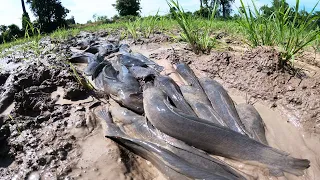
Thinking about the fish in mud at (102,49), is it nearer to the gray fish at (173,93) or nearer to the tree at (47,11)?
the gray fish at (173,93)

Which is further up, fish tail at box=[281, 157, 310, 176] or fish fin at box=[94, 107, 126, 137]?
fish fin at box=[94, 107, 126, 137]

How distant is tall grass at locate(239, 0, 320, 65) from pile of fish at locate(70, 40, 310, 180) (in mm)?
965

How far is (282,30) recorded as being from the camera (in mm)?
3668

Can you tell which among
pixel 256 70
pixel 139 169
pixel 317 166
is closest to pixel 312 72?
pixel 256 70

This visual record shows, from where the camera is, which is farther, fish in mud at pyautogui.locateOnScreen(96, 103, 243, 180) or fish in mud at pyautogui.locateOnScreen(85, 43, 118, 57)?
fish in mud at pyautogui.locateOnScreen(85, 43, 118, 57)

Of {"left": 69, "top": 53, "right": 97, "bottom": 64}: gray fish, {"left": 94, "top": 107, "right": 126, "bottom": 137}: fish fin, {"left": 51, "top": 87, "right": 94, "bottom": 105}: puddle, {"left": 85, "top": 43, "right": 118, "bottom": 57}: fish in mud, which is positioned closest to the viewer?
{"left": 94, "top": 107, "right": 126, "bottom": 137}: fish fin

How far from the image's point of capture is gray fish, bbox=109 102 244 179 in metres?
2.28

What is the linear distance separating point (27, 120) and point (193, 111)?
5.65ft

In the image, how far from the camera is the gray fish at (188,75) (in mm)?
3535

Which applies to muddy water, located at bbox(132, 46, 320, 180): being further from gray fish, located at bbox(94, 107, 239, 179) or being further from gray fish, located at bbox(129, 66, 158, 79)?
gray fish, located at bbox(129, 66, 158, 79)

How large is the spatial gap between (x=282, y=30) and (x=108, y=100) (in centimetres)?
233

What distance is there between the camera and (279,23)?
3.73 metres

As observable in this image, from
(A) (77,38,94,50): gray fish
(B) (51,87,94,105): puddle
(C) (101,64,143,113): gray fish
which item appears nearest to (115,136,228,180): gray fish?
(C) (101,64,143,113): gray fish

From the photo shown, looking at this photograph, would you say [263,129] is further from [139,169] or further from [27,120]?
[27,120]
